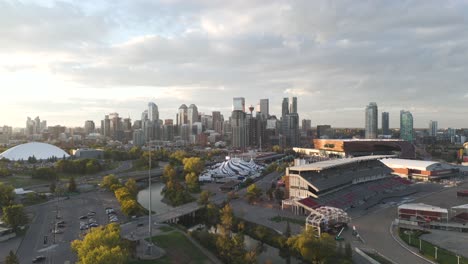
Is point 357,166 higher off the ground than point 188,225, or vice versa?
point 357,166

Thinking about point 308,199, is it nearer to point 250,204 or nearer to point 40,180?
point 250,204

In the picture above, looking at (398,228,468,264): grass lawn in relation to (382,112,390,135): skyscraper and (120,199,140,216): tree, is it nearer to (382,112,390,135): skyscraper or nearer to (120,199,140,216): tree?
(120,199,140,216): tree

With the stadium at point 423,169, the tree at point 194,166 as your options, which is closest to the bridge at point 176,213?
the tree at point 194,166

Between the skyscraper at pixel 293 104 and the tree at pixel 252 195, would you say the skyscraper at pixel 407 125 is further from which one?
the tree at pixel 252 195

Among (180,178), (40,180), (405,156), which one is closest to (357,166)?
(180,178)

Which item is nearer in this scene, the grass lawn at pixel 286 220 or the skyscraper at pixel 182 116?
the grass lawn at pixel 286 220
